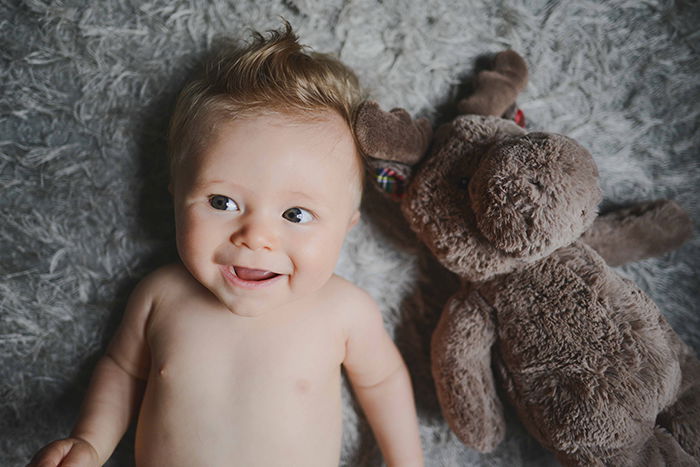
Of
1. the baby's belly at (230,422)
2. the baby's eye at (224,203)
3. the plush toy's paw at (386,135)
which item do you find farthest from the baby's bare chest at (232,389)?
the plush toy's paw at (386,135)

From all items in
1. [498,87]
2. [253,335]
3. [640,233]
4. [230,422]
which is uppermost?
[498,87]

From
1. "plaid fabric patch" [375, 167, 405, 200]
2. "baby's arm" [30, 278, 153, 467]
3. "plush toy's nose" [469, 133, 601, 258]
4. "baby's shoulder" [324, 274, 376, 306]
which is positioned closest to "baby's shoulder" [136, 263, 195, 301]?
"baby's arm" [30, 278, 153, 467]

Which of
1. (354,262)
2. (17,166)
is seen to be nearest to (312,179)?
(354,262)

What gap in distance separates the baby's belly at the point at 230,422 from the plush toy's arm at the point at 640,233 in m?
0.61

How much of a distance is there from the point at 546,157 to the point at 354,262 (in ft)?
1.47

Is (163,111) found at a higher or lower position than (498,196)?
lower

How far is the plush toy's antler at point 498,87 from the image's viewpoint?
957 millimetres

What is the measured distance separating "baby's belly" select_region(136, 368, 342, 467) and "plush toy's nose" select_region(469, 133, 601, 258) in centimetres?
45

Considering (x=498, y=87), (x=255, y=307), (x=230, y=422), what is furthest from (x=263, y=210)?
(x=498, y=87)

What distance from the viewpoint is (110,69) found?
3.34ft

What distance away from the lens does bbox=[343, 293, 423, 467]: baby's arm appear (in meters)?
1.00

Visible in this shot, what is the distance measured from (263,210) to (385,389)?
45cm

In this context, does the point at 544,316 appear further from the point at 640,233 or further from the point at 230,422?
the point at 230,422

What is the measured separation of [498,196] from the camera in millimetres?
774
